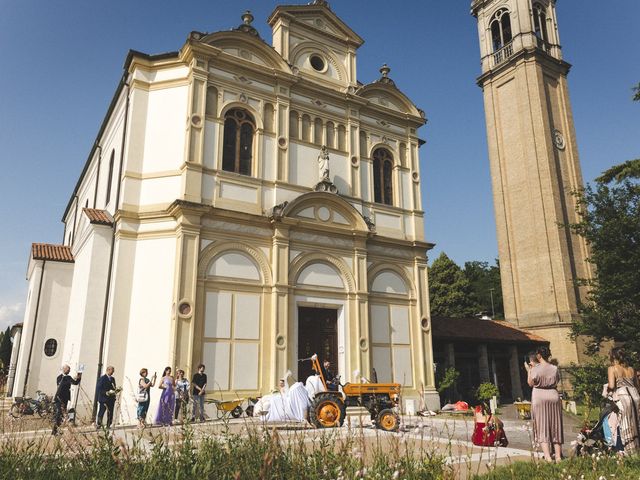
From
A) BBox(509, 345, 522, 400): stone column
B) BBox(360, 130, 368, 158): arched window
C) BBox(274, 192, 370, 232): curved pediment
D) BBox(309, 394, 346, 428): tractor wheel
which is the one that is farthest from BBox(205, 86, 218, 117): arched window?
BBox(509, 345, 522, 400): stone column

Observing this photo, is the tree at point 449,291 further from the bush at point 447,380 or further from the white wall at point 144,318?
the white wall at point 144,318

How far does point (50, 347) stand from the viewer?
62.7 ft

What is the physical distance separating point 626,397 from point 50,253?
1990 centimetres

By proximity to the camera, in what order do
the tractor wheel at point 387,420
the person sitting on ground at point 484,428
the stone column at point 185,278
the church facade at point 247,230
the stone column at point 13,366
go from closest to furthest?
the person sitting on ground at point 484,428
the tractor wheel at point 387,420
the stone column at point 185,278
the church facade at point 247,230
the stone column at point 13,366

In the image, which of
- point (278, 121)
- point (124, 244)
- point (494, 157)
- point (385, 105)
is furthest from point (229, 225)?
point (494, 157)

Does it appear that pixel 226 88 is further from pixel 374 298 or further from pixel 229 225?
pixel 374 298

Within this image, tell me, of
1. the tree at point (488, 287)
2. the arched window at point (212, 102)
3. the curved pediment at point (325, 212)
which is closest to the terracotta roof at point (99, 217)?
the arched window at point (212, 102)

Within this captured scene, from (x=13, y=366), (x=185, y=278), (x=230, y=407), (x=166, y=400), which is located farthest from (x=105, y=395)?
(x=13, y=366)

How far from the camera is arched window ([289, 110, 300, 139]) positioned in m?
17.7

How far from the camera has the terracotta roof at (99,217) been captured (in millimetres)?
15281

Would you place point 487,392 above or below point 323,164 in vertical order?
below

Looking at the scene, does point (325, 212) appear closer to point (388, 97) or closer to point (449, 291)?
point (388, 97)

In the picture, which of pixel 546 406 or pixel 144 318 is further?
pixel 144 318

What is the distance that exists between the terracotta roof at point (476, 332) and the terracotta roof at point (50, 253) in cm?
1541
